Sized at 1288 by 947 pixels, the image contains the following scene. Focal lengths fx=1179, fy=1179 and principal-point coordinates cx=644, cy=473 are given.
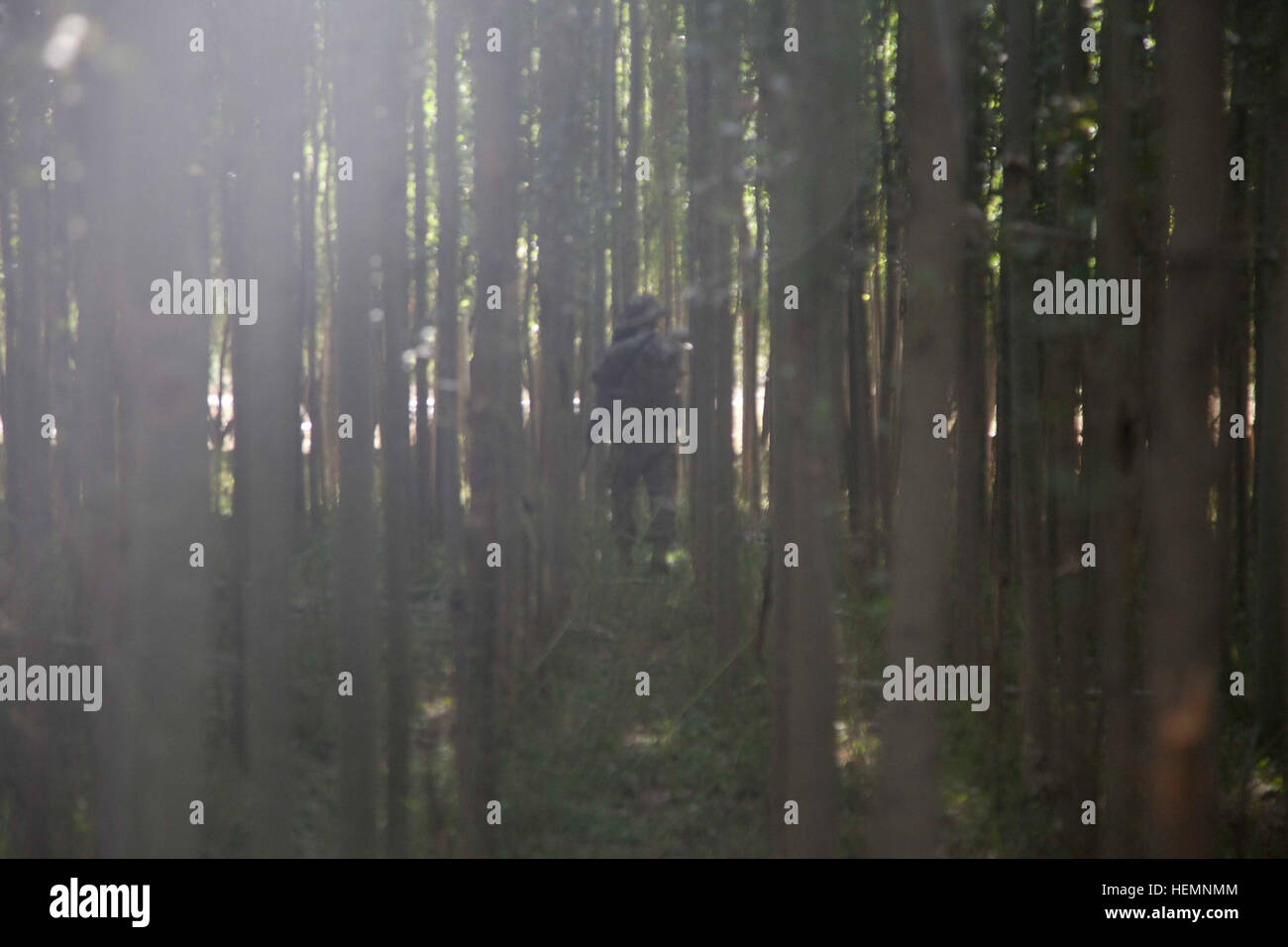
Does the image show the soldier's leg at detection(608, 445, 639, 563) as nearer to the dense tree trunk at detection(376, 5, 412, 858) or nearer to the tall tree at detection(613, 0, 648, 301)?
the tall tree at detection(613, 0, 648, 301)

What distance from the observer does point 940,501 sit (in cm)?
303

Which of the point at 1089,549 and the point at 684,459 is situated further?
the point at 684,459

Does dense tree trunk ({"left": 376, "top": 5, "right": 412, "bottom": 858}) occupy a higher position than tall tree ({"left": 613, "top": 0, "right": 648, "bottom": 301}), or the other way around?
tall tree ({"left": 613, "top": 0, "right": 648, "bottom": 301})

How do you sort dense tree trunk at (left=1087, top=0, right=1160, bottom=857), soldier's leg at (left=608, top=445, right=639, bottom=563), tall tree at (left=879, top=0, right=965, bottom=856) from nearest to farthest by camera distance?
tall tree at (left=879, top=0, right=965, bottom=856) → dense tree trunk at (left=1087, top=0, right=1160, bottom=857) → soldier's leg at (left=608, top=445, right=639, bottom=563)

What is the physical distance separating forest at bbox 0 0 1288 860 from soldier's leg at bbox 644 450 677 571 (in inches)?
53.0

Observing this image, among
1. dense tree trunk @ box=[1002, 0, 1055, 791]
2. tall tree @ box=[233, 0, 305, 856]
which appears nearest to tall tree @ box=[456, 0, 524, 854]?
tall tree @ box=[233, 0, 305, 856]

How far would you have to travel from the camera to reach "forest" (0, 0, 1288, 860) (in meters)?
2.60

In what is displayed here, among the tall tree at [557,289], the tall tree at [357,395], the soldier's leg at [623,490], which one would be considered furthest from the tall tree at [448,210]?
the soldier's leg at [623,490]

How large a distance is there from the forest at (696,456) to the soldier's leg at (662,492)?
135 centimetres

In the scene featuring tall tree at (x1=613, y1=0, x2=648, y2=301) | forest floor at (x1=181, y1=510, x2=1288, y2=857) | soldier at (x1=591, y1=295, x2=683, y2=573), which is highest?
tall tree at (x1=613, y1=0, x2=648, y2=301)
